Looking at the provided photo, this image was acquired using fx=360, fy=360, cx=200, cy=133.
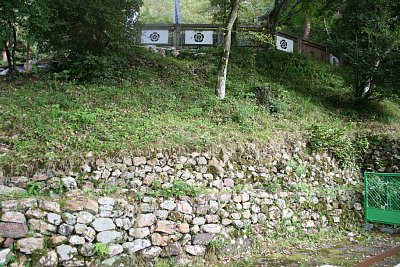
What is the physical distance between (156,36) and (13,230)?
11.5 meters

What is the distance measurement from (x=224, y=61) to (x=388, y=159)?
5708mm

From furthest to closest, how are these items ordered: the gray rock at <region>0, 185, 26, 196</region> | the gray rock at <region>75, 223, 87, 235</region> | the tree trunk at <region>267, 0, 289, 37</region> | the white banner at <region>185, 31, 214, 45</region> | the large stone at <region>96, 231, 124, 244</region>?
the tree trunk at <region>267, 0, 289, 37</region>
the white banner at <region>185, 31, 214, 45</region>
the gray rock at <region>0, 185, 26, 196</region>
the large stone at <region>96, 231, 124, 244</region>
the gray rock at <region>75, 223, 87, 235</region>

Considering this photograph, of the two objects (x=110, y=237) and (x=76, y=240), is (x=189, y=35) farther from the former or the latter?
(x=76, y=240)

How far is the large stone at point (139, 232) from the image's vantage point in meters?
6.02

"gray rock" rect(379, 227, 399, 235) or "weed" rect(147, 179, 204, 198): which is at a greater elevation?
"weed" rect(147, 179, 204, 198)

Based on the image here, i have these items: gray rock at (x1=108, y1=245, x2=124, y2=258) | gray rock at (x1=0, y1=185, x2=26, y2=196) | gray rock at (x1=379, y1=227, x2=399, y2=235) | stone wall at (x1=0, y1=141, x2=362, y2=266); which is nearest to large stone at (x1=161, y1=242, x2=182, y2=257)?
stone wall at (x1=0, y1=141, x2=362, y2=266)

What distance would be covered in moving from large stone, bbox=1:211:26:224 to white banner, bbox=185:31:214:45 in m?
11.5

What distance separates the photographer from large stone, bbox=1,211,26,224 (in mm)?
5160

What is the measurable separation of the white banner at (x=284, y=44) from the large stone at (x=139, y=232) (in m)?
A: 12.5

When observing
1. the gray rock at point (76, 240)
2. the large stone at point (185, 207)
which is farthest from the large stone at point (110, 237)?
the large stone at point (185, 207)

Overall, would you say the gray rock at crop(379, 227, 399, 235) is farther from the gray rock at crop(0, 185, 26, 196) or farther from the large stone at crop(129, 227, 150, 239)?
the gray rock at crop(0, 185, 26, 196)

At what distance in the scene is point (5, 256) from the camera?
16.4ft

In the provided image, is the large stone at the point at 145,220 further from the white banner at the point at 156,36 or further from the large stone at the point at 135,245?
the white banner at the point at 156,36

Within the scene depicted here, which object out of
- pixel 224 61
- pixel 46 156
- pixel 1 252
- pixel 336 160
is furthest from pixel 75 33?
pixel 336 160
